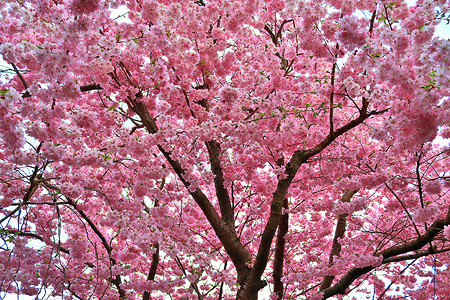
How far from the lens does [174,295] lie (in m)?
10.2

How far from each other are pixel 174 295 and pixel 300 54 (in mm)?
7625

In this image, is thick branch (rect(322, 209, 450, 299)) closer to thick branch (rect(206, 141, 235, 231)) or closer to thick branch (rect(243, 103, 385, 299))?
thick branch (rect(243, 103, 385, 299))

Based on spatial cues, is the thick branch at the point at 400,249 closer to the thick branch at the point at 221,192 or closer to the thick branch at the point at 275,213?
the thick branch at the point at 275,213

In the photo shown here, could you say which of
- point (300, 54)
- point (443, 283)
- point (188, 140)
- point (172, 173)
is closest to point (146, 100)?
point (188, 140)

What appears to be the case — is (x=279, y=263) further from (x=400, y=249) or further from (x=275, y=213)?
(x=400, y=249)

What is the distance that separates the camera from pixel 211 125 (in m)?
5.70

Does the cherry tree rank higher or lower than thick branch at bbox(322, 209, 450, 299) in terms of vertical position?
higher

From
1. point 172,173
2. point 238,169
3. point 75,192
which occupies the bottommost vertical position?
point 75,192

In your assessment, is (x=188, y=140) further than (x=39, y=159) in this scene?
Yes

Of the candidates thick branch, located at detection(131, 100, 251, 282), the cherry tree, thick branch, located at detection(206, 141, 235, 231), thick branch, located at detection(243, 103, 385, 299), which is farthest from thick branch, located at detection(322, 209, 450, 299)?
thick branch, located at detection(206, 141, 235, 231)

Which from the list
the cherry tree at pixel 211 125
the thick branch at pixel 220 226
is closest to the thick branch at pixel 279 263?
the cherry tree at pixel 211 125

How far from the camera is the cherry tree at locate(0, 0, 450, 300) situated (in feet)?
13.8

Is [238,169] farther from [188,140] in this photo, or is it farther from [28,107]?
[28,107]

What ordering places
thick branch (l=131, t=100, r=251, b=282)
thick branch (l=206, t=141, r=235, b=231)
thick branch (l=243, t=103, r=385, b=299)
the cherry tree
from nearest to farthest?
the cherry tree < thick branch (l=243, t=103, r=385, b=299) < thick branch (l=131, t=100, r=251, b=282) < thick branch (l=206, t=141, r=235, b=231)
